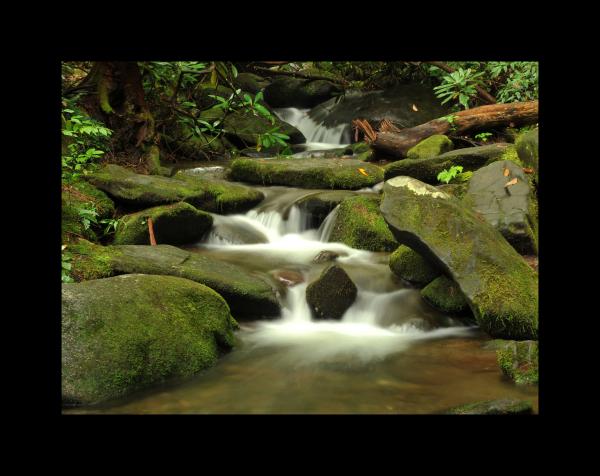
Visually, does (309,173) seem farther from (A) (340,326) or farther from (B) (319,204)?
(A) (340,326)

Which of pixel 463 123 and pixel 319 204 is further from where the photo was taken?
pixel 463 123

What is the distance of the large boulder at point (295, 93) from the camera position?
1766 cm

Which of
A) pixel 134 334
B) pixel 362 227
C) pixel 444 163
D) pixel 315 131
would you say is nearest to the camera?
pixel 134 334

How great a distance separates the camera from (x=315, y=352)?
448 centimetres

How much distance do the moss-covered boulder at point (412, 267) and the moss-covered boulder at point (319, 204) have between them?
2370 millimetres

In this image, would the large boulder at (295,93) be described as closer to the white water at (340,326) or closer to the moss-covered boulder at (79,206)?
the white water at (340,326)

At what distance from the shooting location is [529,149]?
292 inches

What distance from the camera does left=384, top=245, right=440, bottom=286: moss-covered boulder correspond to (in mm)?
5539

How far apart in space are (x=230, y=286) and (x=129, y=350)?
1616 mm

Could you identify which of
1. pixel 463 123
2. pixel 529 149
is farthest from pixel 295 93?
pixel 529 149

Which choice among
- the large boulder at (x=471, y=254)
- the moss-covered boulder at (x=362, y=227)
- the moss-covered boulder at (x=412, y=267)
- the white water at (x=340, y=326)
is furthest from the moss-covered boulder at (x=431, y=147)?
the large boulder at (x=471, y=254)

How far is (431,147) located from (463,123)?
145cm
